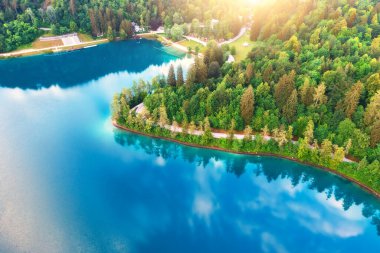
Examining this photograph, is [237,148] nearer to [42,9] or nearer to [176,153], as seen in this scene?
[176,153]

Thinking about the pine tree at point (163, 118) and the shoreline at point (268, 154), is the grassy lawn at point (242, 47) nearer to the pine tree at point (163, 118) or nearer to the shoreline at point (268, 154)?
the pine tree at point (163, 118)

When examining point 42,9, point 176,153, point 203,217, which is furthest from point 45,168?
point 42,9

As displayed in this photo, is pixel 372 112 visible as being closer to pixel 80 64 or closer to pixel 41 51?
pixel 80 64

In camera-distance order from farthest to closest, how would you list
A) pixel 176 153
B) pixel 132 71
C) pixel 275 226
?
pixel 132 71
pixel 176 153
pixel 275 226

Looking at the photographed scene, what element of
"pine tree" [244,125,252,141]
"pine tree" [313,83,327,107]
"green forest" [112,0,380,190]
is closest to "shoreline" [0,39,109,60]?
"green forest" [112,0,380,190]

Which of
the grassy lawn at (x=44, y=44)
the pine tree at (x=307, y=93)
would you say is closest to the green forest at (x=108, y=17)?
the grassy lawn at (x=44, y=44)

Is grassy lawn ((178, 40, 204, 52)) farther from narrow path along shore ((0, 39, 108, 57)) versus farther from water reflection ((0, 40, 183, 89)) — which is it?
narrow path along shore ((0, 39, 108, 57))
